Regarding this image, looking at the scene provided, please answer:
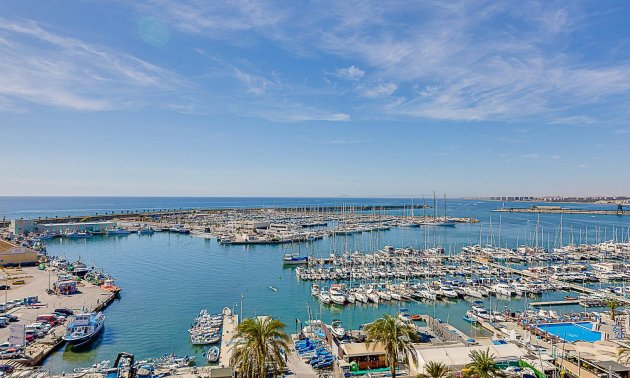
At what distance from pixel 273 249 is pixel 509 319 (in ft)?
189

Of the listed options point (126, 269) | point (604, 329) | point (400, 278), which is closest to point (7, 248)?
point (126, 269)

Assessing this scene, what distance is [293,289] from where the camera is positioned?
53156mm

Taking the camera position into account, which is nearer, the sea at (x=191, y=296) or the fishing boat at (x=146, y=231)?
the sea at (x=191, y=296)

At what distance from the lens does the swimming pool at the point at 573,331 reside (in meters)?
30.3

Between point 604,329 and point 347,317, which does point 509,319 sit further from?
point 347,317

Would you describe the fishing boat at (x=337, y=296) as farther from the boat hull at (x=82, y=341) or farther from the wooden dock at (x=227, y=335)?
the boat hull at (x=82, y=341)

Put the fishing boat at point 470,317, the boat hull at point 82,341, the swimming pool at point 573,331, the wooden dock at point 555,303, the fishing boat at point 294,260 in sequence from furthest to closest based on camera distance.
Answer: the fishing boat at point 294,260
the wooden dock at point 555,303
the fishing boat at point 470,317
the boat hull at point 82,341
the swimming pool at point 573,331

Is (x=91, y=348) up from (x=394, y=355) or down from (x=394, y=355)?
down

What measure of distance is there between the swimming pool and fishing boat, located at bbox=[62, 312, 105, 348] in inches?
1423

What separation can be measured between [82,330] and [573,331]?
3846 cm

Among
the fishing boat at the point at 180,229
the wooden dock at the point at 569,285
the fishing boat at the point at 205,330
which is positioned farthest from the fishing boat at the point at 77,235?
the wooden dock at the point at 569,285

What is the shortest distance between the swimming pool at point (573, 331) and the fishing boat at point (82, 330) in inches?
1423

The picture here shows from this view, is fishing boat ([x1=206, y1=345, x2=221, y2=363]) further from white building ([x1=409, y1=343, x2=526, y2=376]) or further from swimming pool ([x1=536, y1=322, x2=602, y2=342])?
swimming pool ([x1=536, y1=322, x2=602, y2=342])

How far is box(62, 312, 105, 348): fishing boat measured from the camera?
31.5 meters
